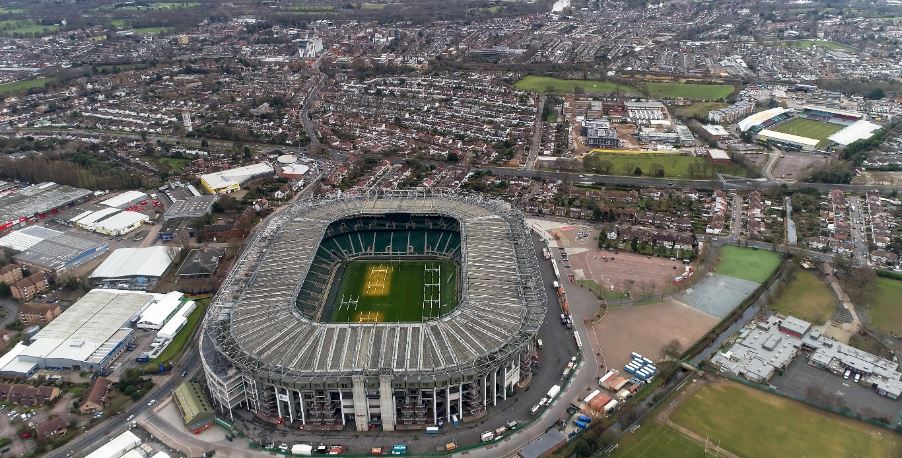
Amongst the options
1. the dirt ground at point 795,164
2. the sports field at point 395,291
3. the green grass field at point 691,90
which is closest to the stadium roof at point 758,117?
the dirt ground at point 795,164

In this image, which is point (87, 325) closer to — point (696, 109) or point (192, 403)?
point (192, 403)

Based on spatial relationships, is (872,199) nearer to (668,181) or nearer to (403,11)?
(668,181)

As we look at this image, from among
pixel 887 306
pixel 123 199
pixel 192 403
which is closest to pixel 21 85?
pixel 123 199

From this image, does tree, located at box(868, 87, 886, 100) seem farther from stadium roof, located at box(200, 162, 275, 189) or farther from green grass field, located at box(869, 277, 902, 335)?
stadium roof, located at box(200, 162, 275, 189)

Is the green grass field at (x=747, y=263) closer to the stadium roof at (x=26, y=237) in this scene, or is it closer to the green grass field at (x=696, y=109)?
the green grass field at (x=696, y=109)

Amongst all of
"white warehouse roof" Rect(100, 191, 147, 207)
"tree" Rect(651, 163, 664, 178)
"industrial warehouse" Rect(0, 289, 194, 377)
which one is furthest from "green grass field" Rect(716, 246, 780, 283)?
"white warehouse roof" Rect(100, 191, 147, 207)

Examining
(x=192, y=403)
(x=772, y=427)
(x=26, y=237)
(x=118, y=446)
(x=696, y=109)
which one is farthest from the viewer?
(x=696, y=109)

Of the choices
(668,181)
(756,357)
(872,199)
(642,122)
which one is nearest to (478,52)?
(642,122)
